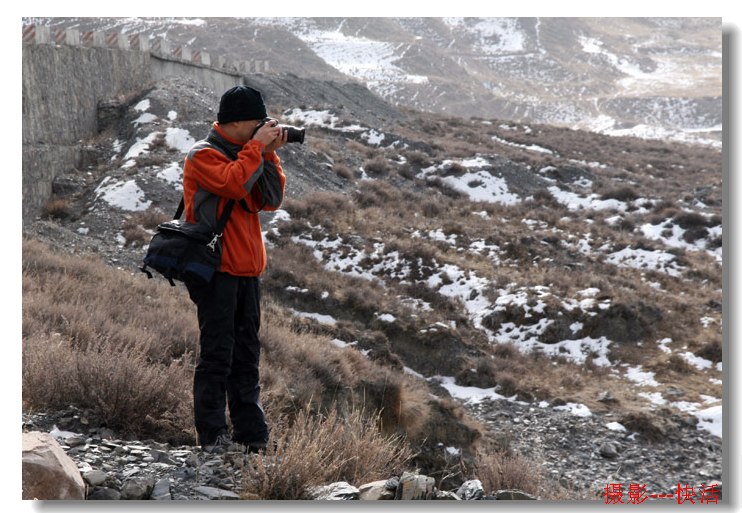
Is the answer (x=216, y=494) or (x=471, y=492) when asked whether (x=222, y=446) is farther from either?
(x=471, y=492)

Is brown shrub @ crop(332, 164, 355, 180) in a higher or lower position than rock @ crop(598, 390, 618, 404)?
higher

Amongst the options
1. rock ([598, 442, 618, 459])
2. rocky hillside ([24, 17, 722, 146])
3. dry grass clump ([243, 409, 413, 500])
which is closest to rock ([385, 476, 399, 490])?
dry grass clump ([243, 409, 413, 500])

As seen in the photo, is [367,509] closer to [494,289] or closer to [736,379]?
[736,379]

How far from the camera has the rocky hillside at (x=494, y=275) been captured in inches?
368

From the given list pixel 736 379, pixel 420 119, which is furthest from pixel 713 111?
pixel 736 379

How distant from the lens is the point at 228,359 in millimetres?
3508

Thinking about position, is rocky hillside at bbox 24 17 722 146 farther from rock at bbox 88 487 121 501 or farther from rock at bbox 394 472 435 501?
rock at bbox 88 487 121 501

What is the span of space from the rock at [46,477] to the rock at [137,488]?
188 millimetres

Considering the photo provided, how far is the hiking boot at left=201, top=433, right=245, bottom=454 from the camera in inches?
138

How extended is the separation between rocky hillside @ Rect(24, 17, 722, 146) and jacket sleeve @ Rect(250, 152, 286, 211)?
65011 mm

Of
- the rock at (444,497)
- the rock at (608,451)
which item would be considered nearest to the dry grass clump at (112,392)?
the rock at (444,497)

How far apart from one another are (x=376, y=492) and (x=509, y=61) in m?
109

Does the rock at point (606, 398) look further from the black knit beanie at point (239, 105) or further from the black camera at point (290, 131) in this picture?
the black knit beanie at point (239, 105)

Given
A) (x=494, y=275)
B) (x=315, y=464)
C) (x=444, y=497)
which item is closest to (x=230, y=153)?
(x=315, y=464)
